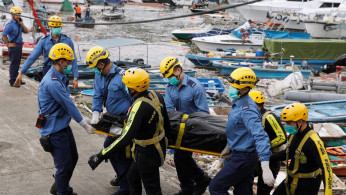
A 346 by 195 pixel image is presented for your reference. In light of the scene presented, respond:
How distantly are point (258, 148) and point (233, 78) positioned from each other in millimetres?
875

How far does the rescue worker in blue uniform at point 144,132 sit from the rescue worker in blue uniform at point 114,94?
0.60 metres

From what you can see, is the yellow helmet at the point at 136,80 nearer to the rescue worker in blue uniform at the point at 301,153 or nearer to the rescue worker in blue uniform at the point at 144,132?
the rescue worker in blue uniform at the point at 144,132

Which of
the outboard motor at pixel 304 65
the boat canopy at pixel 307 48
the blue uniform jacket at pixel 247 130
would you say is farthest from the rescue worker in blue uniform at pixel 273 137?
the boat canopy at pixel 307 48

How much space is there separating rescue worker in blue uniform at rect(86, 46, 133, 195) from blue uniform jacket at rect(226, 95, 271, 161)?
1490 mm

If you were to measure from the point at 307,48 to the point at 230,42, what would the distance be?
470 centimetres

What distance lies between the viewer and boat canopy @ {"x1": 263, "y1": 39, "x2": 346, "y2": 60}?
2194 centimetres

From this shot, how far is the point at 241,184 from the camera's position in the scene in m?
4.84

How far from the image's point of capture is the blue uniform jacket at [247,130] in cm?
441

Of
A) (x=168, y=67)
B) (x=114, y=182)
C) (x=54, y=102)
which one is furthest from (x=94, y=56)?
(x=114, y=182)

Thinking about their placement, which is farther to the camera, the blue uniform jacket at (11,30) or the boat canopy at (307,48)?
the boat canopy at (307,48)

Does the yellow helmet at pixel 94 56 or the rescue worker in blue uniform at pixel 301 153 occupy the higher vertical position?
the yellow helmet at pixel 94 56

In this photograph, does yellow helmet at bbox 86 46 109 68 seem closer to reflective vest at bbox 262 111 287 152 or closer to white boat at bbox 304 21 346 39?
reflective vest at bbox 262 111 287 152

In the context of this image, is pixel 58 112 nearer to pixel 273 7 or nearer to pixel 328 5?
pixel 328 5

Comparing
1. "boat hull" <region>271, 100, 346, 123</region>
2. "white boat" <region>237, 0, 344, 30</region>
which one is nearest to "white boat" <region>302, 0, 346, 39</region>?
"white boat" <region>237, 0, 344, 30</region>
